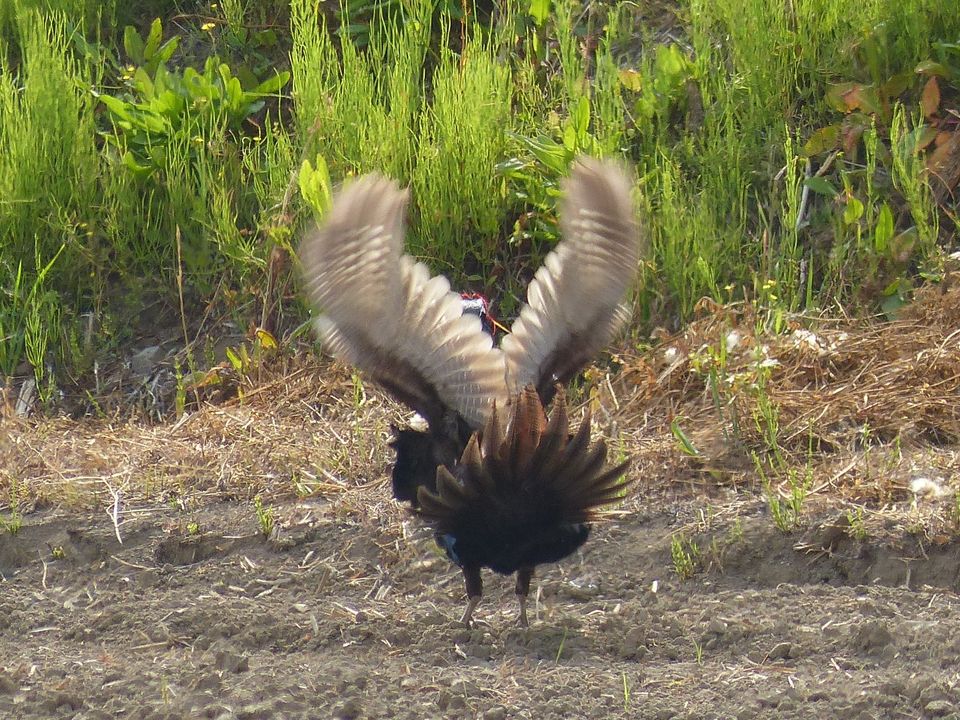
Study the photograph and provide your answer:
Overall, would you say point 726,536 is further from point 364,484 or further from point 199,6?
point 199,6

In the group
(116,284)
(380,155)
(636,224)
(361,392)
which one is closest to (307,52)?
(380,155)

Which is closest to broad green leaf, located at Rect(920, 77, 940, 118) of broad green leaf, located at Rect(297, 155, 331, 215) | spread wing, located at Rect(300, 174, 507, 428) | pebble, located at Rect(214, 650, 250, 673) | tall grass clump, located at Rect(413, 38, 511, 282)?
tall grass clump, located at Rect(413, 38, 511, 282)

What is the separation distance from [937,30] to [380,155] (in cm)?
223

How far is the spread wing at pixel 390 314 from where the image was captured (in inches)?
139

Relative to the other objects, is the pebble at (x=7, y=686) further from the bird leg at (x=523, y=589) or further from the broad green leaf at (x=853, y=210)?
the broad green leaf at (x=853, y=210)

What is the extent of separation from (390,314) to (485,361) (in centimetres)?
28

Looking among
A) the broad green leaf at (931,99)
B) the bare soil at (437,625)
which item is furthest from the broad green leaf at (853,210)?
the bare soil at (437,625)

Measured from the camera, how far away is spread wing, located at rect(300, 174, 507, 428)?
139 inches

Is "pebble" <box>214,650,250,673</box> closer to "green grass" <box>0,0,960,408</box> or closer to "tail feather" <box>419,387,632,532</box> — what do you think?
"tail feather" <box>419,387,632,532</box>

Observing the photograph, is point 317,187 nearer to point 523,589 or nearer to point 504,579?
point 504,579

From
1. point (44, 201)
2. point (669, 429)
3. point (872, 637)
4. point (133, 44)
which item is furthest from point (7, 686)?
point (133, 44)

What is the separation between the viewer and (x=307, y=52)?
6043mm

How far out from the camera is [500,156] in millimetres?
5699

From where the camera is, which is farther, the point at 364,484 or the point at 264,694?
the point at 364,484
